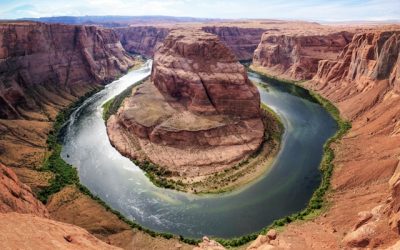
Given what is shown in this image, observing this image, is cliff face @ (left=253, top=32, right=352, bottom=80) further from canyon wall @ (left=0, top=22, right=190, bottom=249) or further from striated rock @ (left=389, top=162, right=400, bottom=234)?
striated rock @ (left=389, top=162, right=400, bottom=234)

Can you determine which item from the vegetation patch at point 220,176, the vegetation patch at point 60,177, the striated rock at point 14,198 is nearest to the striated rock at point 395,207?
the vegetation patch at point 60,177

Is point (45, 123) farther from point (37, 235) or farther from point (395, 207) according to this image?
point (395, 207)

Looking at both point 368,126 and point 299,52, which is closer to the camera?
point 368,126

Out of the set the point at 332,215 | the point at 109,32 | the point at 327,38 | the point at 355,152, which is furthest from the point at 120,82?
the point at 332,215

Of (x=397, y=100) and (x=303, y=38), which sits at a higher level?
(x=303, y=38)

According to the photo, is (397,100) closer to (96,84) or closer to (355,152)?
(355,152)

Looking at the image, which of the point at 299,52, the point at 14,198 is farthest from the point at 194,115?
the point at 299,52
